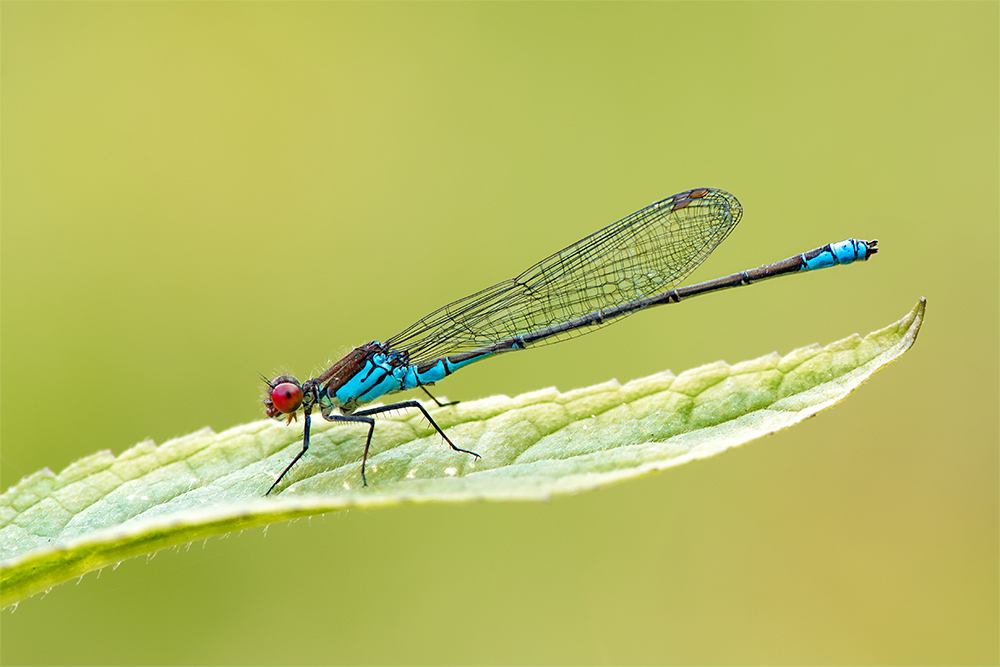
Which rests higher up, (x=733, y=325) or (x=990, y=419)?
(x=733, y=325)

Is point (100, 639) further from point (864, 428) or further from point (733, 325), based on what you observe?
point (864, 428)

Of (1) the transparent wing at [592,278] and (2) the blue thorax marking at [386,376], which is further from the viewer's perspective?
(1) the transparent wing at [592,278]

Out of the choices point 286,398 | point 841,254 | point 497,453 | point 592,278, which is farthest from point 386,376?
point 841,254

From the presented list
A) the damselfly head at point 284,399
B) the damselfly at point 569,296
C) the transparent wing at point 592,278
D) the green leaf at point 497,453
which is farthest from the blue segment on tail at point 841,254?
the damselfly head at point 284,399

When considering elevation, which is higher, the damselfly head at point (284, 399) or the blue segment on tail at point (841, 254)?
the damselfly head at point (284, 399)

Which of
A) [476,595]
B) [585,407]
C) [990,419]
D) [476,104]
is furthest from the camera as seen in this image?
[476,104]

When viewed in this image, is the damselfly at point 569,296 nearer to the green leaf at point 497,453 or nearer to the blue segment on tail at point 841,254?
the blue segment on tail at point 841,254

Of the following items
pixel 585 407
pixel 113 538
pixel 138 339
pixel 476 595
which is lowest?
pixel 476 595

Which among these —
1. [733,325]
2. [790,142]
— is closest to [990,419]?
[733,325]
